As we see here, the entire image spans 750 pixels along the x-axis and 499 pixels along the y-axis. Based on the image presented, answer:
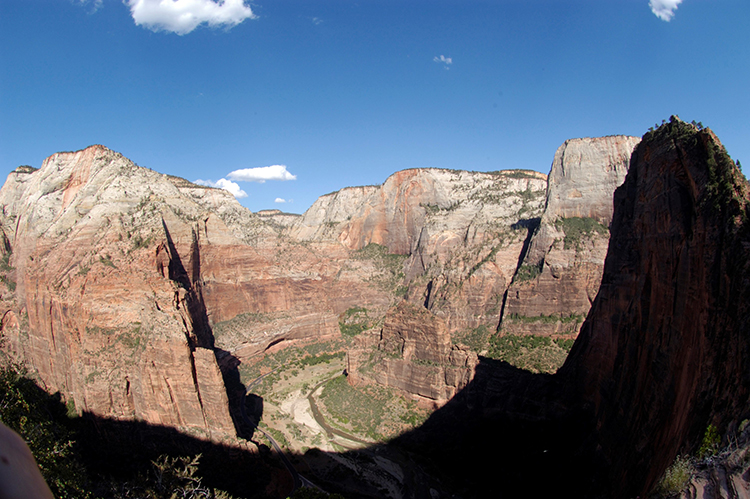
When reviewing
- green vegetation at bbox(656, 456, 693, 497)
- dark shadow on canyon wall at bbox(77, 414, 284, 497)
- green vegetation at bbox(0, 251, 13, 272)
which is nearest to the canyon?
green vegetation at bbox(0, 251, 13, 272)

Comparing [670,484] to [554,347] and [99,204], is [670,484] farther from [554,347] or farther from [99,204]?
[99,204]

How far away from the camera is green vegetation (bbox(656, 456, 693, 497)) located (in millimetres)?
11102

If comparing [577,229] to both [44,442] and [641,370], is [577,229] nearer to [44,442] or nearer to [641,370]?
[641,370]

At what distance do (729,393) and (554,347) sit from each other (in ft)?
120

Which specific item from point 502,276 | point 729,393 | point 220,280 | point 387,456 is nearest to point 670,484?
point 729,393

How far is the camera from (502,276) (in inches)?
2388

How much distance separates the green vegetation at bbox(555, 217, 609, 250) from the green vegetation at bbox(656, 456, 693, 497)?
153 ft

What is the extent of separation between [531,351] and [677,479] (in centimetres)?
3821

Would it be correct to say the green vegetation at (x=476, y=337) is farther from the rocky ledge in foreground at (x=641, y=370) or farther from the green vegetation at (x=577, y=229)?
the green vegetation at (x=577, y=229)

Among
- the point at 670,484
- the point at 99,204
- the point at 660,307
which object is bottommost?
the point at 670,484

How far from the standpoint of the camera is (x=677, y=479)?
37.6 feet

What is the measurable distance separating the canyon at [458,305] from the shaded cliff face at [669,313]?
12 cm

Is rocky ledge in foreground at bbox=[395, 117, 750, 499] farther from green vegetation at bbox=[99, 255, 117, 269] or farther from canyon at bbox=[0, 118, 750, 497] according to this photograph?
green vegetation at bbox=[99, 255, 117, 269]

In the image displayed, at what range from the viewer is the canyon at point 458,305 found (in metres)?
18.2
